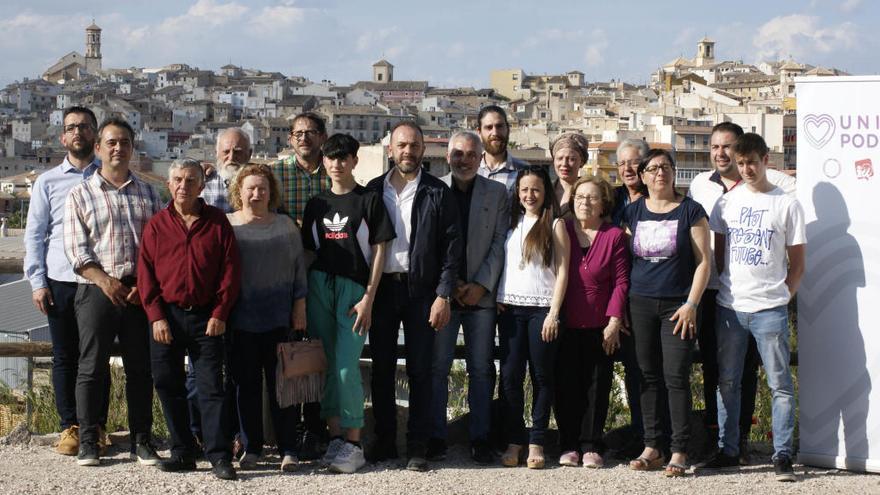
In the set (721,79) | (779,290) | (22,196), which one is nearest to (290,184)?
(779,290)

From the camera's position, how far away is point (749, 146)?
18.9 feet

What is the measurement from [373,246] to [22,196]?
79.8 m

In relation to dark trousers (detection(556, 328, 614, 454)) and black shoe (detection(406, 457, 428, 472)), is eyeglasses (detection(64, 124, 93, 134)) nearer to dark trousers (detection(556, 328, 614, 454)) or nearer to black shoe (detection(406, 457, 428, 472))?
black shoe (detection(406, 457, 428, 472))

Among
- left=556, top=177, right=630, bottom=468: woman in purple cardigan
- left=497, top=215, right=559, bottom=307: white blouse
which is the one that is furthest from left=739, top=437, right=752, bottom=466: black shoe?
left=497, top=215, right=559, bottom=307: white blouse

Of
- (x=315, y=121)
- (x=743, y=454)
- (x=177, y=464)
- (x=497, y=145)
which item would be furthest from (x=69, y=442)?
(x=743, y=454)

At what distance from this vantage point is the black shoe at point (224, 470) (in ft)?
18.4

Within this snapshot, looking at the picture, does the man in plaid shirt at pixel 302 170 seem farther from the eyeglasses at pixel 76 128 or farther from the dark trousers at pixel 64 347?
the dark trousers at pixel 64 347

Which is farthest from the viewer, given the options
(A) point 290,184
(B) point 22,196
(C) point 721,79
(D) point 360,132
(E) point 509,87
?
(E) point 509,87

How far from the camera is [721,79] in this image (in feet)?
472

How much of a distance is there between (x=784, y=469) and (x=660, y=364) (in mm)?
756

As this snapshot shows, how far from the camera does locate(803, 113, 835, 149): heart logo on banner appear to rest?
591cm

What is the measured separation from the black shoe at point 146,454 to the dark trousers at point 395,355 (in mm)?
1091

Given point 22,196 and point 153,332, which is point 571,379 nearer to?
point 153,332

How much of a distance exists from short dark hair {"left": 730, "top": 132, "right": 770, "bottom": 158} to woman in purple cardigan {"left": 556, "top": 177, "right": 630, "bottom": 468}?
648mm
